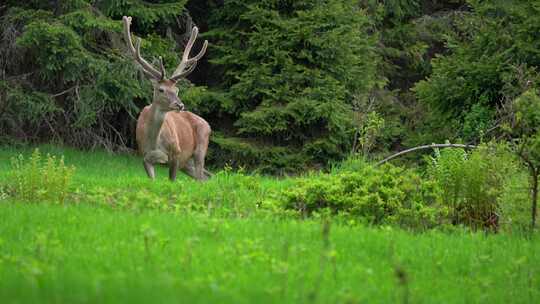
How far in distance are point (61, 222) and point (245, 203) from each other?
2.98 m

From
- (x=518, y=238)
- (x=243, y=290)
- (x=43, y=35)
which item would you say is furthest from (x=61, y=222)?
(x=43, y=35)

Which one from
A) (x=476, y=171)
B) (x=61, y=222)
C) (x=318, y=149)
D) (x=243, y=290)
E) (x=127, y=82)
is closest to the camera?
(x=243, y=290)

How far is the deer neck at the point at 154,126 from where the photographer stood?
1369 cm

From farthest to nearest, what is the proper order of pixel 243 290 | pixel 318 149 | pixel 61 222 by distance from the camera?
pixel 318 149, pixel 61 222, pixel 243 290

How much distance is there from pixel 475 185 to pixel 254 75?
10.5 meters

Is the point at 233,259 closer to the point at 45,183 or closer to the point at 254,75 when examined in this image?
the point at 45,183

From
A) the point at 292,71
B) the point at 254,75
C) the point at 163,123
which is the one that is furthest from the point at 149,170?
the point at 292,71

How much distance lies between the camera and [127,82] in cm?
1848

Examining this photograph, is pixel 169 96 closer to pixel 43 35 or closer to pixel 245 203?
pixel 245 203

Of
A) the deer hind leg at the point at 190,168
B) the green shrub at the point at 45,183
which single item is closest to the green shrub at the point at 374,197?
the green shrub at the point at 45,183

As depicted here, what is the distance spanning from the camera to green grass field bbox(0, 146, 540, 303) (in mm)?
4812

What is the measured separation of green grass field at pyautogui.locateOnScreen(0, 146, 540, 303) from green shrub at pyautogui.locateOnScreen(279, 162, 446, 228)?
51 cm

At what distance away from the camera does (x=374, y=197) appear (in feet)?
30.1

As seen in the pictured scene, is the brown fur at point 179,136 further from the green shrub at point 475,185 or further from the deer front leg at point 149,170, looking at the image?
the green shrub at point 475,185
